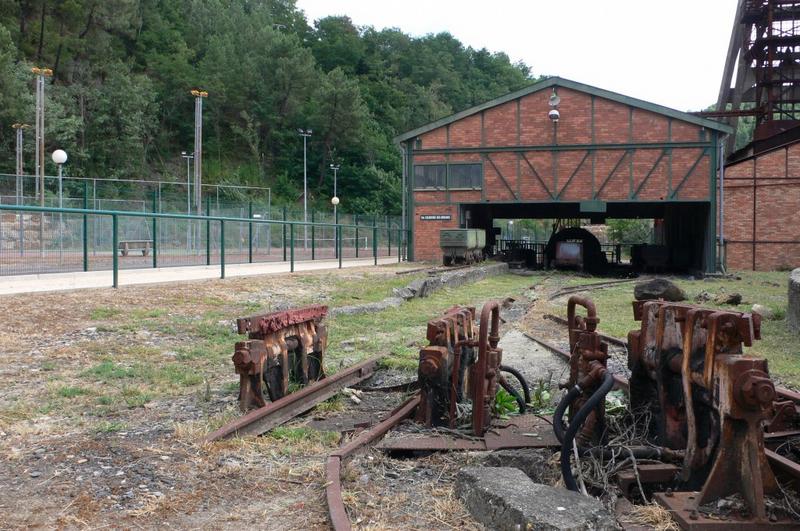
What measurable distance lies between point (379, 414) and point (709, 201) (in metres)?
26.7

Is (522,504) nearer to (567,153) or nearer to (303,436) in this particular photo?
(303,436)

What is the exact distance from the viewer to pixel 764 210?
30875mm

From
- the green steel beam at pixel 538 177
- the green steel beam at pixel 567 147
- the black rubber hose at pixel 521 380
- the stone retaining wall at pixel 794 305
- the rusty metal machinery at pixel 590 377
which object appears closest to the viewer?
the rusty metal machinery at pixel 590 377

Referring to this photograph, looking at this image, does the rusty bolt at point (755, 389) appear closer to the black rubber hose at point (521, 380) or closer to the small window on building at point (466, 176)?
the black rubber hose at point (521, 380)

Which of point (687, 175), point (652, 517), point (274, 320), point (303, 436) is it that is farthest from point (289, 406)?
point (687, 175)

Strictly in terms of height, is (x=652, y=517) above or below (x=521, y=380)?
below

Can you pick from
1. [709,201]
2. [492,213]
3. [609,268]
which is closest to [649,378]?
[709,201]

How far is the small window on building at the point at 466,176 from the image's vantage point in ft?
104

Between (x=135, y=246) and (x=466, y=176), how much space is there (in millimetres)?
16698

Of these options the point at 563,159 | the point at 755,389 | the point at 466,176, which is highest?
the point at 563,159

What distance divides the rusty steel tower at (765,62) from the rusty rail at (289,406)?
38.6 meters

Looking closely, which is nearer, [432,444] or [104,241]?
[432,444]

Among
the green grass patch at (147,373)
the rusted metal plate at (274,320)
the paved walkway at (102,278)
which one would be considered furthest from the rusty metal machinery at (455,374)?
the paved walkway at (102,278)

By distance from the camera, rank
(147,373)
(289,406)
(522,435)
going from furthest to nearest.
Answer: (147,373)
(289,406)
(522,435)
